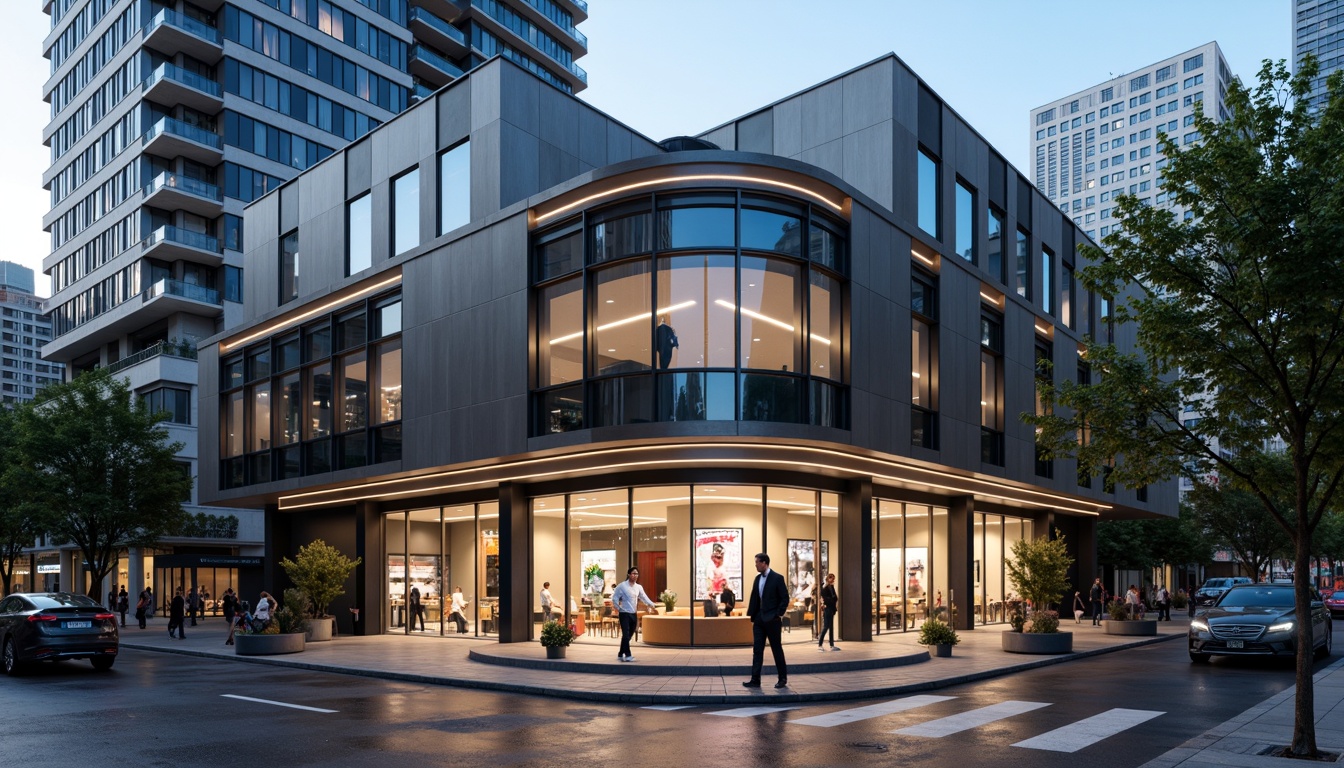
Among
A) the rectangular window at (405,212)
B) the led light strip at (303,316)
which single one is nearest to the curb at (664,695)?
the led light strip at (303,316)

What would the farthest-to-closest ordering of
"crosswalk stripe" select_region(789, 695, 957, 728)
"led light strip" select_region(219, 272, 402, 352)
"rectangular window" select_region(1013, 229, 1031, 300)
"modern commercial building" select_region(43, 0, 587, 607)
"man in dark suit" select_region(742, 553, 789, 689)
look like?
"modern commercial building" select_region(43, 0, 587, 607)
"rectangular window" select_region(1013, 229, 1031, 300)
"led light strip" select_region(219, 272, 402, 352)
"man in dark suit" select_region(742, 553, 789, 689)
"crosswalk stripe" select_region(789, 695, 957, 728)

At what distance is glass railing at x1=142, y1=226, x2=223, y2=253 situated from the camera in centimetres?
5947

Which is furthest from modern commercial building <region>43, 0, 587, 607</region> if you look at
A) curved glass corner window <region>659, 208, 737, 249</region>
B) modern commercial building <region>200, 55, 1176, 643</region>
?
curved glass corner window <region>659, 208, 737, 249</region>

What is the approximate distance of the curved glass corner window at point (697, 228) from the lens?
2208 cm

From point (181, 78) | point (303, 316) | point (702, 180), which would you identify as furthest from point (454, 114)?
point (181, 78)

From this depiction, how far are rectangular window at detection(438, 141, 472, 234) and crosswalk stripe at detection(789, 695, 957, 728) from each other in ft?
52.8

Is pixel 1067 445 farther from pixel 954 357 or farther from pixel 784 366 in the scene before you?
pixel 954 357

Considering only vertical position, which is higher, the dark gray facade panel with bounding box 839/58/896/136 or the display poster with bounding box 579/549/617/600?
the dark gray facade panel with bounding box 839/58/896/136

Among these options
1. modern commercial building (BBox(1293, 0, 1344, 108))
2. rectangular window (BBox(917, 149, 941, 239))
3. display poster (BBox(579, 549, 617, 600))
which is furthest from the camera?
modern commercial building (BBox(1293, 0, 1344, 108))

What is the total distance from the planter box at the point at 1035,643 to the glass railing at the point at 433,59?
62177 millimetres

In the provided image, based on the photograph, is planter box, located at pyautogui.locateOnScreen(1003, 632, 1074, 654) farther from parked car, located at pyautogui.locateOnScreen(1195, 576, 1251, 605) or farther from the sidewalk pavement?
parked car, located at pyautogui.locateOnScreen(1195, 576, 1251, 605)

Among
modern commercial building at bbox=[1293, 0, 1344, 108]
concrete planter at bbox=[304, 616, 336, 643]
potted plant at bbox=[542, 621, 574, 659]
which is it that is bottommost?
concrete planter at bbox=[304, 616, 336, 643]

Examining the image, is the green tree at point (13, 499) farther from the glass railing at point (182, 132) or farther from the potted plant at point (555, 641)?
the potted plant at point (555, 641)

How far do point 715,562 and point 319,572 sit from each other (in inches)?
438
